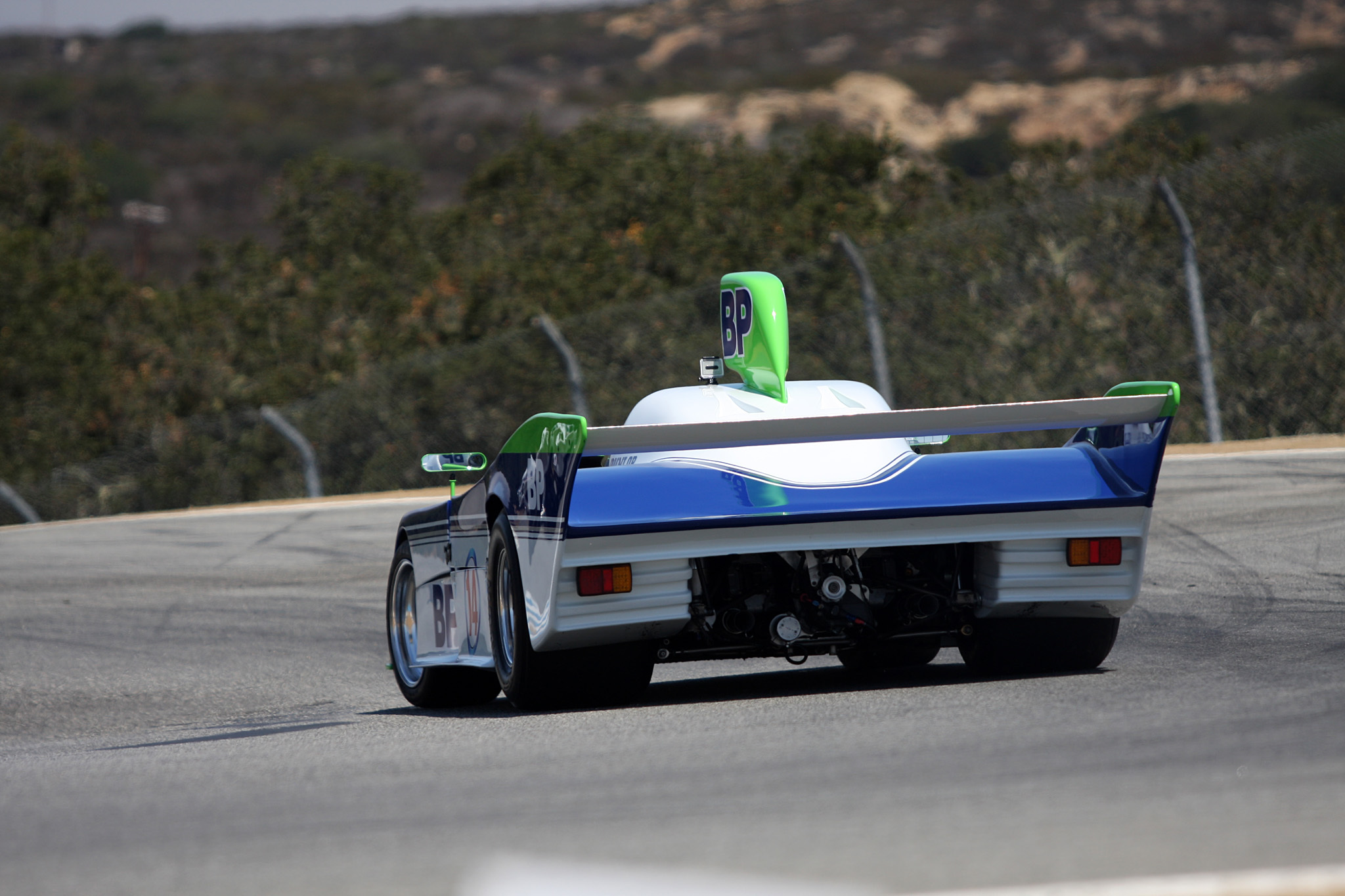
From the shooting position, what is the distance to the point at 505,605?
674 cm

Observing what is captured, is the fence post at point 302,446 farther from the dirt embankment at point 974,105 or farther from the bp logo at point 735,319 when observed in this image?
the dirt embankment at point 974,105

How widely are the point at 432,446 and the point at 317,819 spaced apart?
50.7ft

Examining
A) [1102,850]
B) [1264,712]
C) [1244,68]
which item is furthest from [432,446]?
[1244,68]

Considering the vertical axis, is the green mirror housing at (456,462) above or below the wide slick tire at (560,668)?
above

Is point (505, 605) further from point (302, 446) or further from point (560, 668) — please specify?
point (302, 446)

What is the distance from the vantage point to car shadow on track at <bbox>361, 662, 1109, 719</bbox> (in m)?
6.73

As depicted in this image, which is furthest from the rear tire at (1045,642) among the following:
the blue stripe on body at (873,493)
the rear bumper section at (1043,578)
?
the blue stripe on body at (873,493)

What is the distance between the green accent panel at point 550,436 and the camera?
19.4ft

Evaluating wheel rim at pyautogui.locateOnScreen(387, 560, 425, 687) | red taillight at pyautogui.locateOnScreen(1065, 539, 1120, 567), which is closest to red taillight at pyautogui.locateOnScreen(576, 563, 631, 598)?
red taillight at pyautogui.locateOnScreen(1065, 539, 1120, 567)

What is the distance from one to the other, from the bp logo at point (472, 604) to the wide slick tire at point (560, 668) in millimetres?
496

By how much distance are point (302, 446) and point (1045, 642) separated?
416 inches

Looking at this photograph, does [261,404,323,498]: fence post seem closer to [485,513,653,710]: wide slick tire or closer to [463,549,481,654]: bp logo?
[463,549,481,654]: bp logo

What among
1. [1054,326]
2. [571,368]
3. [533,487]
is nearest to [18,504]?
[571,368]

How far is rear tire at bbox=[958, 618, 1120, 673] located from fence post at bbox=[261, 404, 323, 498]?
10.1 m
